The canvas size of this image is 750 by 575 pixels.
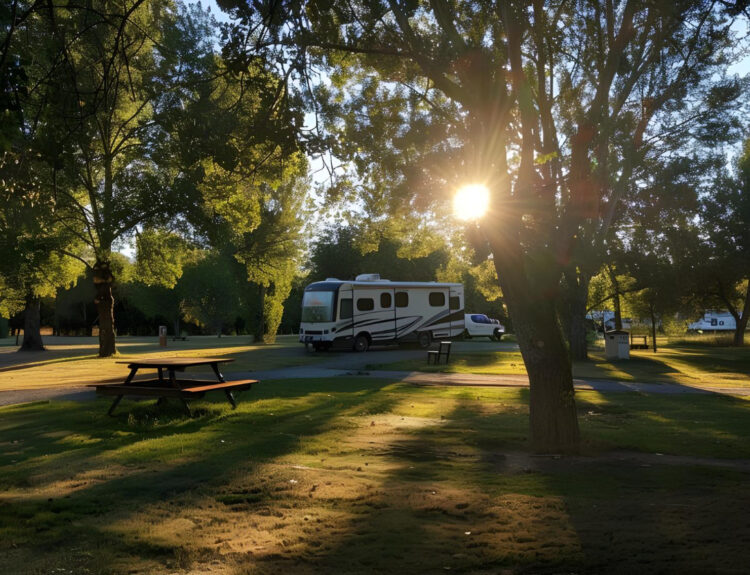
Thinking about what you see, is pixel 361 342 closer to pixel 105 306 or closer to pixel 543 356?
pixel 105 306

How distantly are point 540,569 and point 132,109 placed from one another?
27.1m

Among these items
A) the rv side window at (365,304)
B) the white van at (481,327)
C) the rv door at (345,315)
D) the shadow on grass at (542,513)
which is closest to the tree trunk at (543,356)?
the shadow on grass at (542,513)

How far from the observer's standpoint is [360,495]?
583 centimetres

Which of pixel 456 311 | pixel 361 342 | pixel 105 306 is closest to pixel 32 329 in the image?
pixel 105 306

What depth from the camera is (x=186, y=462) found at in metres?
7.18

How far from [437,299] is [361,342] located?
5175 millimetres

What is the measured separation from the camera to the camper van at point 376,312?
→ 2969 cm

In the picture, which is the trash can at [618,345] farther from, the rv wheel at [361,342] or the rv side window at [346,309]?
the rv side window at [346,309]

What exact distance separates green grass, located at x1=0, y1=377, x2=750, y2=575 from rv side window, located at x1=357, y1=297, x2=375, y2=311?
19.7 metres

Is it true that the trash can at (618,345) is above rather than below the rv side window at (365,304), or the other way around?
below

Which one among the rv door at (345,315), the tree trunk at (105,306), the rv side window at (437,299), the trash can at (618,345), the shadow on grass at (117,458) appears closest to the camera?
the shadow on grass at (117,458)

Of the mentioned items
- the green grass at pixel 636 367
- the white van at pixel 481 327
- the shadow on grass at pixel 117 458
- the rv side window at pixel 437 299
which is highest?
the rv side window at pixel 437 299

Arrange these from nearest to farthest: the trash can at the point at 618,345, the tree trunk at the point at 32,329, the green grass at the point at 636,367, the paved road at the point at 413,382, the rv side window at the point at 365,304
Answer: the paved road at the point at 413,382
the green grass at the point at 636,367
the trash can at the point at 618,345
the rv side window at the point at 365,304
the tree trunk at the point at 32,329

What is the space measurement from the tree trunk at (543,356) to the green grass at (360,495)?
42 centimetres
